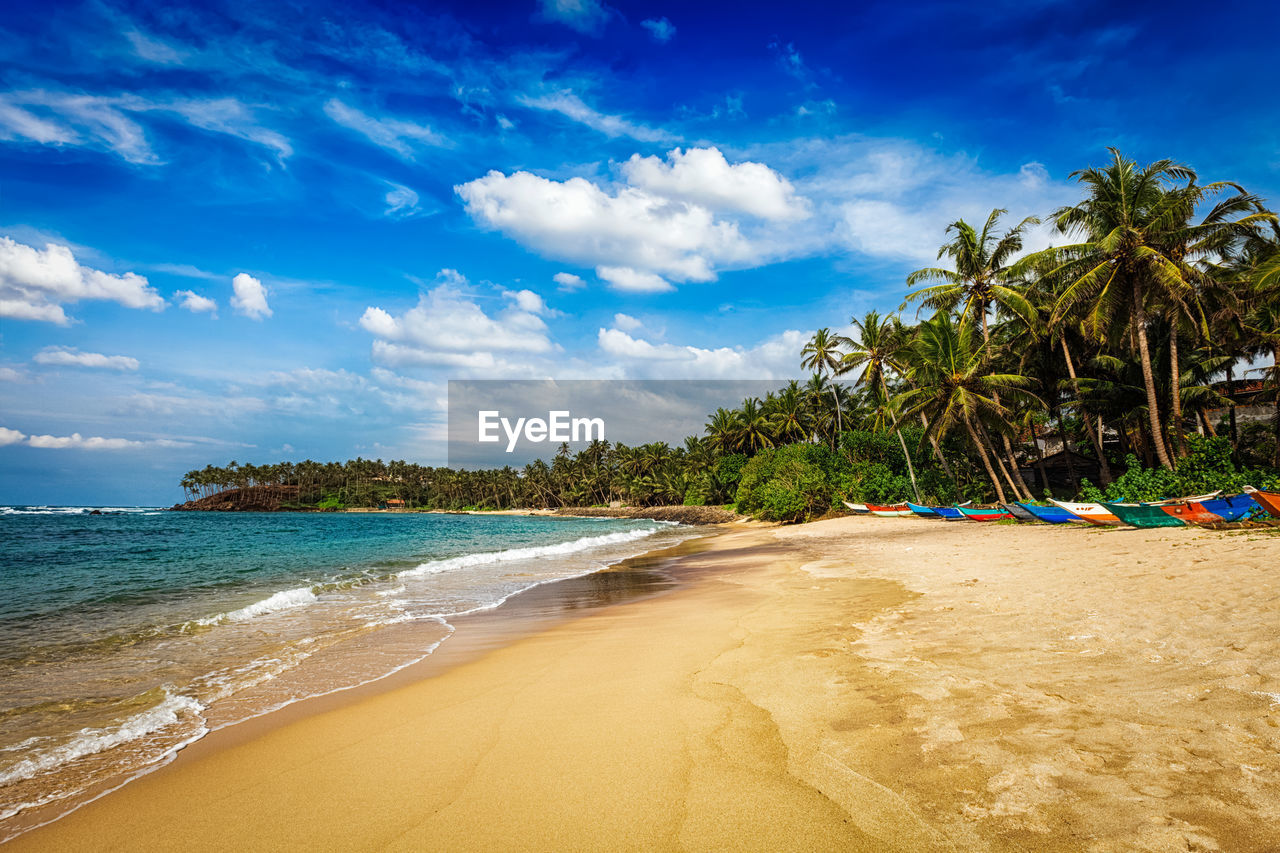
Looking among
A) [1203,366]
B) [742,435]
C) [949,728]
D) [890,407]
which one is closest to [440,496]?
[742,435]

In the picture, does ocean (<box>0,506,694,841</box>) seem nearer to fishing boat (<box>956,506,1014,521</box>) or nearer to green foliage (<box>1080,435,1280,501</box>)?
fishing boat (<box>956,506,1014,521</box>)

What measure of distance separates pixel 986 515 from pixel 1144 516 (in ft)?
29.7

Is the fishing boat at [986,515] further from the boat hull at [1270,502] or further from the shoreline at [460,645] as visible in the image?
the shoreline at [460,645]

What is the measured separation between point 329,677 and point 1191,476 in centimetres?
2557

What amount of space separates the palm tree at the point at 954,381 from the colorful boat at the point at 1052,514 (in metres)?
5.93

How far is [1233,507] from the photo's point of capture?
44.5 ft

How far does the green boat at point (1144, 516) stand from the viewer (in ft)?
48.6

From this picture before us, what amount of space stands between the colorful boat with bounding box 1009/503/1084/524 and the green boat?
235 centimetres

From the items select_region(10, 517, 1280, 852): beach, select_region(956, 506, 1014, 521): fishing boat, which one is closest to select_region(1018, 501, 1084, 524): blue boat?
select_region(956, 506, 1014, 521): fishing boat

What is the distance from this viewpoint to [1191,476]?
19281mm

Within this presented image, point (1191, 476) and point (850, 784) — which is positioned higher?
point (1191, 476)

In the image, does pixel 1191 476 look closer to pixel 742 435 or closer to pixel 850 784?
pixel 850 784

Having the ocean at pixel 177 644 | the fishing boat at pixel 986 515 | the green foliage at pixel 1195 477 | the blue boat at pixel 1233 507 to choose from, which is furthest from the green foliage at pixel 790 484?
the blue boat at pixel 1233 507

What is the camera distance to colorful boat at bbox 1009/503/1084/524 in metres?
18.9
